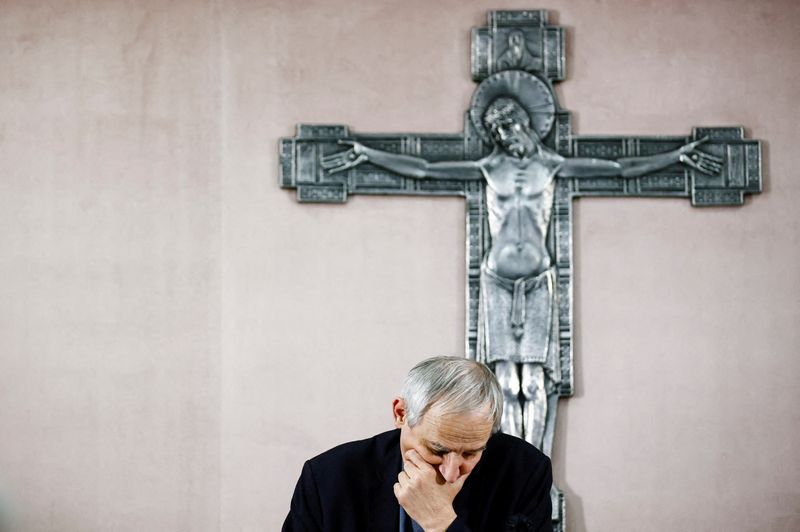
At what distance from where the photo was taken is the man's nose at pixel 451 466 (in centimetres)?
300

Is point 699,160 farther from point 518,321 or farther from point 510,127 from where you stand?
point 518,321

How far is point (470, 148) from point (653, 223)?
36.6 inches

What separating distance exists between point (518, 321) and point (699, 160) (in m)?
1.15

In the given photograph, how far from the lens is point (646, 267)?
16.8ft

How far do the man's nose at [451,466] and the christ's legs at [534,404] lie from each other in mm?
2033

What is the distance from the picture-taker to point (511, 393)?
16.5 ft

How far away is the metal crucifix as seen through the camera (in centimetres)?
504

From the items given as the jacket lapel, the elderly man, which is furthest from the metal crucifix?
the jacket lapel

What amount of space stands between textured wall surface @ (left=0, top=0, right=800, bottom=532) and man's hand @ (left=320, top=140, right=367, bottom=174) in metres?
0.12

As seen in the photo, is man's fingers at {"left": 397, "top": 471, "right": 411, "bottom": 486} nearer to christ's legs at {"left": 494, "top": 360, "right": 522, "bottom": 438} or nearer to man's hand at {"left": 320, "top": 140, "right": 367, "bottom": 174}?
christ's legs at {"left": 494, "top": 360, "right": 522, "bottom": 438}

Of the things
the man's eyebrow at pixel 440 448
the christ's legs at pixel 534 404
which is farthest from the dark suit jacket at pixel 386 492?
the christ's legs at pixel 534 404

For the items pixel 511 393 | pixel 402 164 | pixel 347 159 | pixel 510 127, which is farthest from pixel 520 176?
pixel 511 393

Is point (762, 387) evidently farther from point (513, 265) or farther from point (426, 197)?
point (426, 197)

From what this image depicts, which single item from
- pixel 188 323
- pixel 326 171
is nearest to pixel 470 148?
pixel 326 171
